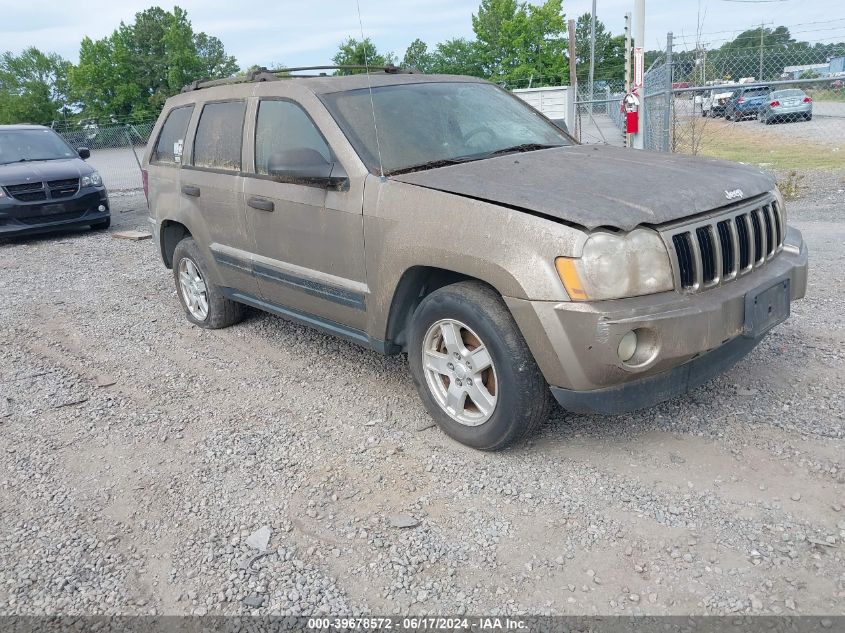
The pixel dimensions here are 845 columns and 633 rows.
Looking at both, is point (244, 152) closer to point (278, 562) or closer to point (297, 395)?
point (297, 395)

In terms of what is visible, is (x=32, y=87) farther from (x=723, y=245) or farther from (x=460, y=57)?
(x=723, y=245)

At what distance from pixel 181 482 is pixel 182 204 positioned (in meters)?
2.67

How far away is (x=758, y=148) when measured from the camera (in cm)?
1822

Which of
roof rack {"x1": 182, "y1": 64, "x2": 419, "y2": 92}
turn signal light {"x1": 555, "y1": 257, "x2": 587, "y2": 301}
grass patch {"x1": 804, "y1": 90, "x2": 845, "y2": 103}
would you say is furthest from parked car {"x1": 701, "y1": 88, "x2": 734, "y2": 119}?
turn signal light {"x1": 555, "y1": 257, "x2": 587, "y2": 301}

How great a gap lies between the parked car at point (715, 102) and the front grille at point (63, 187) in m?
9.55

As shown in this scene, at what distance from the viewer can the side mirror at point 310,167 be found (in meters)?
3.98

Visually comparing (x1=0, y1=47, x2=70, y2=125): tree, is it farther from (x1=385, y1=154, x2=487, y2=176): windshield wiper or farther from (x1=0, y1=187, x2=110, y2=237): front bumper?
(x1=385, y1=154, x2=487, y2=176): windshield wiper

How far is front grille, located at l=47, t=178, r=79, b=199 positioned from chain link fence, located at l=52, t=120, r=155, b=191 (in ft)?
22.3

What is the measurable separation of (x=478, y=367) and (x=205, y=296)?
10.3ft

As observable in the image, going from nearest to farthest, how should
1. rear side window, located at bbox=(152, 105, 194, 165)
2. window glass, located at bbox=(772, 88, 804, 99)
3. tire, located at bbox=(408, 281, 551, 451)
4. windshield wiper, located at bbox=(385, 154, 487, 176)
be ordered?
tire, located at bbox=(408, 281, 551, 451) < windshield wiper, located at bbox=(385, 154, 487, 176) < rear side window, located at bbox=(152, 105, 194, 165) < window glass, located at bbox=(772, 88, 804, 99)

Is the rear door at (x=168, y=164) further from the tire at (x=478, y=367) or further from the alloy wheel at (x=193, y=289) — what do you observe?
the tire at (x=478, y=367)

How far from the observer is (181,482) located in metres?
3.62

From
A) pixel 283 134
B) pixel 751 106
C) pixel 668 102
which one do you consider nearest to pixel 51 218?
A: pixel 283 134

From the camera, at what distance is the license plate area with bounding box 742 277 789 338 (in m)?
3.34
